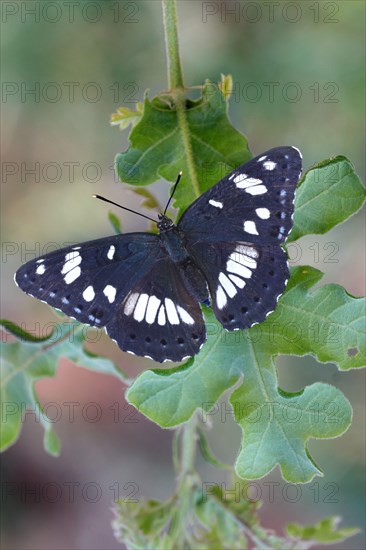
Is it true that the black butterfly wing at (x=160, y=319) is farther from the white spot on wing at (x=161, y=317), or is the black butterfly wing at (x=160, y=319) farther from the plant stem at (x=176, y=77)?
the plant stem at (x=176, y=77)

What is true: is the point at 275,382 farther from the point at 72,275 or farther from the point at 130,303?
the point at 72,275

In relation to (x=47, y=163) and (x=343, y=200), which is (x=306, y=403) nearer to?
(x=343, y=200)

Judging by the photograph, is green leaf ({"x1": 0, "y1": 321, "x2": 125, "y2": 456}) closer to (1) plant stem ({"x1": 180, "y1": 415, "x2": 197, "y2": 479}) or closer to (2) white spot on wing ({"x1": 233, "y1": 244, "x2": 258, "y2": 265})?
(1) plant stem ({"x1": 180, "y1": 415, "x2": 197, "y2": 479})

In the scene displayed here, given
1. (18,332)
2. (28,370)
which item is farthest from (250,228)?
(28,370)

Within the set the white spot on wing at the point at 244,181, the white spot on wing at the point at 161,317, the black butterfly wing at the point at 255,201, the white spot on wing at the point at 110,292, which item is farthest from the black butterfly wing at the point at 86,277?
the white spot on wing at the point at 244,181

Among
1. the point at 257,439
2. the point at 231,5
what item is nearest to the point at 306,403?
the point at 257,439
